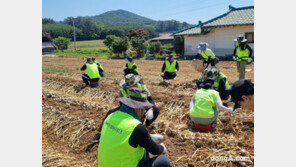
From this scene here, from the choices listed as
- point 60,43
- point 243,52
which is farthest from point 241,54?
point 60,43

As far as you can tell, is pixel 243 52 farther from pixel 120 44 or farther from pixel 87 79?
pixel 120 44

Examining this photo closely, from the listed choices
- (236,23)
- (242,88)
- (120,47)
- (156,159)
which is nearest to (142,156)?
(156,159)

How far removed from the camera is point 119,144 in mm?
2094

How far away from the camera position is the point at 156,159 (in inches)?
93.4

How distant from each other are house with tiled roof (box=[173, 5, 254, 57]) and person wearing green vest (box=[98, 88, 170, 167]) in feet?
54.9

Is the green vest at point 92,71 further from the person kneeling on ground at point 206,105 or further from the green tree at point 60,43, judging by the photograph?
the green tree at point 60,43

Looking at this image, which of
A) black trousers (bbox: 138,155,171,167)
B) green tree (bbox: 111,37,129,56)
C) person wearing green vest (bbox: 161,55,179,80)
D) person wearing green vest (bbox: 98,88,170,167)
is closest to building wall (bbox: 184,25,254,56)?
green tree (bbox: 111,37,129,56)

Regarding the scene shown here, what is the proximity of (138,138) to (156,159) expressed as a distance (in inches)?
17.1

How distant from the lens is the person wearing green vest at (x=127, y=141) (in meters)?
2.09

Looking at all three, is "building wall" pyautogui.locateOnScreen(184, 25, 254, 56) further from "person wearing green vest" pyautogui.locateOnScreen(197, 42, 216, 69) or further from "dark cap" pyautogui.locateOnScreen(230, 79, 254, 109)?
"dark cap" pyautogui.locateOnScreen(230, 79, 254, 109)

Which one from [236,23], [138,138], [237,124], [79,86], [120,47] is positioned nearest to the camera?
[138,138]

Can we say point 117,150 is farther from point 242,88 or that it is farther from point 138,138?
point 242,88

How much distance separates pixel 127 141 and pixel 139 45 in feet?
69.5

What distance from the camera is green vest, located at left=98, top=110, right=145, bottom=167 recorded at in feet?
6.87
